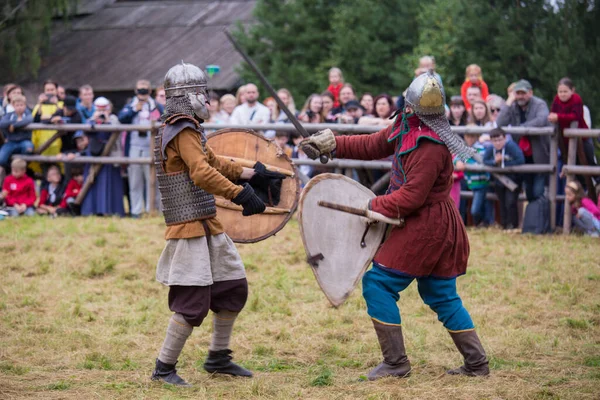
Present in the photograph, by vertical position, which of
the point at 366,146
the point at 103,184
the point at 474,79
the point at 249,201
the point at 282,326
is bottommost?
the point at 282,326

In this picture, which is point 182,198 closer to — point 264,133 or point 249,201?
point 249,201

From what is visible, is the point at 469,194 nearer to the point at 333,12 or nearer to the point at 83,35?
the point at 333,12

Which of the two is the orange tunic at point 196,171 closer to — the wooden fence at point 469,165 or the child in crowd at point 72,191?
the wooden fence at point 469,165

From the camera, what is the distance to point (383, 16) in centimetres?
1730

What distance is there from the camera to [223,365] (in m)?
A: 5.34

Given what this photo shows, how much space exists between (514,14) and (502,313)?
306 inches

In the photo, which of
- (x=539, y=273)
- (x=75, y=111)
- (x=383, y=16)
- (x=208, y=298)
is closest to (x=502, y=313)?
(x=539, y=273)

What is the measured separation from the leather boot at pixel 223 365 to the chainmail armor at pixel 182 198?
81cm

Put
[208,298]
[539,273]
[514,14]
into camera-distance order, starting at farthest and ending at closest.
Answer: [514,14], [539,273], [208,298]

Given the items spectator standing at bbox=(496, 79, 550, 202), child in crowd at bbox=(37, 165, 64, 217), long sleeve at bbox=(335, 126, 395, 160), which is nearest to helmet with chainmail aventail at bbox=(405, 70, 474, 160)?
long sleeve at bbox=(335, 126, 395, 160)

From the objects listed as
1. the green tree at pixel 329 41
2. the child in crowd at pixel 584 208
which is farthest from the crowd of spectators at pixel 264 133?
the green tree at pixel 329 41

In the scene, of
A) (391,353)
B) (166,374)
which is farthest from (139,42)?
(391,353)

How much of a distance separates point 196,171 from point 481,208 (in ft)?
17.3

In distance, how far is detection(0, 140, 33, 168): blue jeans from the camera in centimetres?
1118
